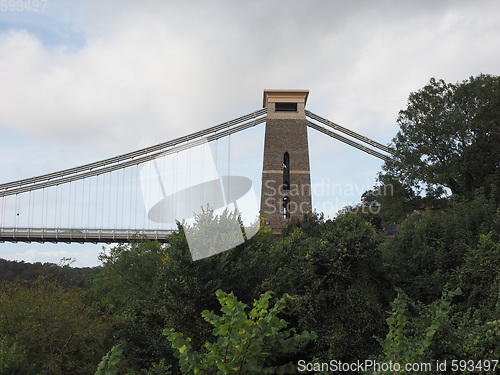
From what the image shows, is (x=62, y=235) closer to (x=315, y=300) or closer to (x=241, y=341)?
(x=315, y=300)

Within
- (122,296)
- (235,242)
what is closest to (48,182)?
(122,296)

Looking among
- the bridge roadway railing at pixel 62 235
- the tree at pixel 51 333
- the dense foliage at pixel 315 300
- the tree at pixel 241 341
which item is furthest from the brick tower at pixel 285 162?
the tree at pixel 241 341

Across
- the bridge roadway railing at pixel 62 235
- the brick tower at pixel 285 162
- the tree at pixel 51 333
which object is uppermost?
the brick tower at pixel 285 162

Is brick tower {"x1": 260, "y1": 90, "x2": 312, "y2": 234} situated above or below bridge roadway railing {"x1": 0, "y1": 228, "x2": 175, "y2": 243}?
above

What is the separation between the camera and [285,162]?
4134cm

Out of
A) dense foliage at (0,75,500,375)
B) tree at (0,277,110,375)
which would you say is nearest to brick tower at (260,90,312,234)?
dense foliage at (0,75,500,375)

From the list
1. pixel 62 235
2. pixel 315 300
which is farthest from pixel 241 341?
pixel 62 235

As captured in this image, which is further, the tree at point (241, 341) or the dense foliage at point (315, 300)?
the dense foliage at point (315, 300)

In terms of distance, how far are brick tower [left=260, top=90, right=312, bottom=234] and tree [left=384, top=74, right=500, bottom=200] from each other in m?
13.3

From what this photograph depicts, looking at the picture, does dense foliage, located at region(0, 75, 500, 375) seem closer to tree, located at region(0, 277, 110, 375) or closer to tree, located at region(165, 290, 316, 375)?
tree, located at region(0, 277, 110, 375)

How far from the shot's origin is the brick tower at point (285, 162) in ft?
129

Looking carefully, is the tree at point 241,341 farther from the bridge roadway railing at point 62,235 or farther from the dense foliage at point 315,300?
the bridge roadway railing at point 62,235

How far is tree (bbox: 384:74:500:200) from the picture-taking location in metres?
23.8

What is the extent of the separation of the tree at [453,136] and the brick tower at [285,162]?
13.3 metres
